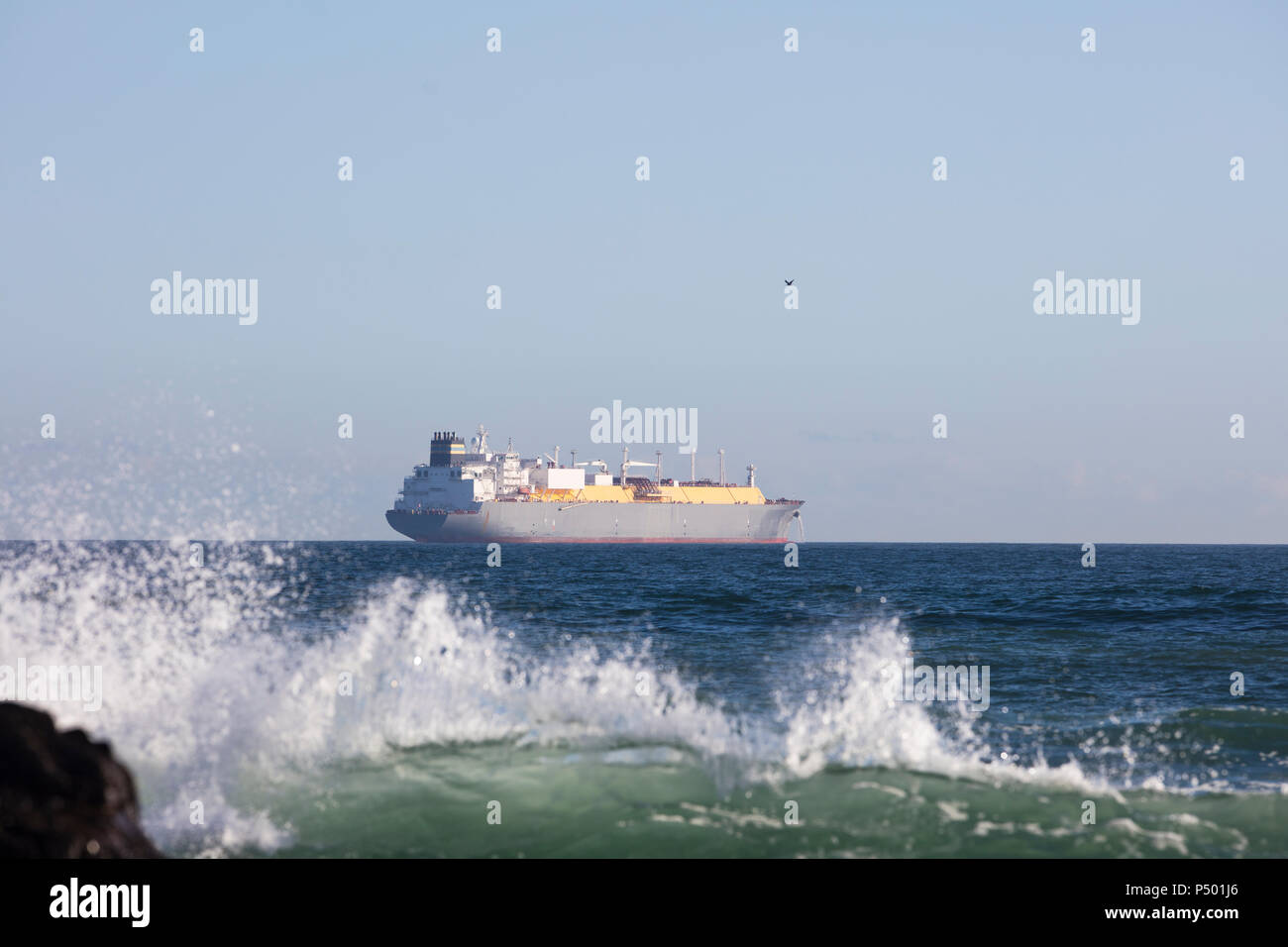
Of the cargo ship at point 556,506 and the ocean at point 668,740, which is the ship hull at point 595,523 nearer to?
the cargo ship at point 556,506

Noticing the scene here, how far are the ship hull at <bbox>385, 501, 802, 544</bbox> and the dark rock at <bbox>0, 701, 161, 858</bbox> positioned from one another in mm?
133917

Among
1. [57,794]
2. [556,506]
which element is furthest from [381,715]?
[556,506]

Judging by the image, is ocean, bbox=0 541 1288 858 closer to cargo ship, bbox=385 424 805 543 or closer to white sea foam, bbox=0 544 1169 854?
white sea foam, bbox=0 544 1169 854

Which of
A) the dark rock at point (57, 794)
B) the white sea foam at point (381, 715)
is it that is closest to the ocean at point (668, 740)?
the white sea foam at point (381, 715)

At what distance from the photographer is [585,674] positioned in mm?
15625

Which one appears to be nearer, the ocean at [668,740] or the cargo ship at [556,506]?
the ocean at [668,740]

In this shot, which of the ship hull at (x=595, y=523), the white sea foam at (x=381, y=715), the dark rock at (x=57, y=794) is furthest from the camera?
the ship hull at (x=595, y=523)

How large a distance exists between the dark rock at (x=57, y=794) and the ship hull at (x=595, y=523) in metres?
134

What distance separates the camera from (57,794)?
18.0 ft

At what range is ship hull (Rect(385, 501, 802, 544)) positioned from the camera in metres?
140

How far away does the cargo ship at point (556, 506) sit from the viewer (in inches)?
5541

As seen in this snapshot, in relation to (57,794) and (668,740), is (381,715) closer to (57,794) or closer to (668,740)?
(668,740)

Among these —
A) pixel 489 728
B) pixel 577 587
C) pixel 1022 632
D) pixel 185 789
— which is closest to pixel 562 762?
pixel 489 728
